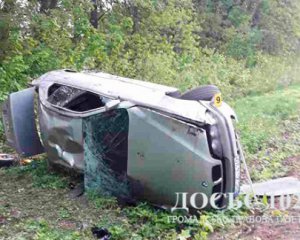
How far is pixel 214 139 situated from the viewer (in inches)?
168

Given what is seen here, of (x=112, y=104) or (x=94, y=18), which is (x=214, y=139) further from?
(x=94, y=18)

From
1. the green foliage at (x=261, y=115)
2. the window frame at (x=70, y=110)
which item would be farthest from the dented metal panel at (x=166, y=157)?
the green foliage at (x=261, y=115)

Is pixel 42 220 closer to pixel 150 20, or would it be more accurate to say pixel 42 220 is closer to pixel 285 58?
pixel 150 20

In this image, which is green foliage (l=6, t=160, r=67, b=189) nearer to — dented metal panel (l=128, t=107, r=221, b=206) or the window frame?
the window frame

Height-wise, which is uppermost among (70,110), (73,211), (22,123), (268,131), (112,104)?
(112,104)

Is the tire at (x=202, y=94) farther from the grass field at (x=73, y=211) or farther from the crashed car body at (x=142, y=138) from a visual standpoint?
the grass field at (x=73, y=211)

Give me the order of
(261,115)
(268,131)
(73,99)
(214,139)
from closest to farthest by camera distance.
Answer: (214,139), (73,99), (268,131), (261,115)

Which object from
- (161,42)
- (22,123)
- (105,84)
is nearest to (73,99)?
(105,84)

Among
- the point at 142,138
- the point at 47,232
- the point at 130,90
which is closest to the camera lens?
A: the point at 47,232

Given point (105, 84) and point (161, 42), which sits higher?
point (105, 84)

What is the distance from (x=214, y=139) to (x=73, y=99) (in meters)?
2.04

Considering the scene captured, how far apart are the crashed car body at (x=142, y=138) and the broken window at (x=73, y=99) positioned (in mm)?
12

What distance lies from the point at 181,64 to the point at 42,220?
9760 millimetres

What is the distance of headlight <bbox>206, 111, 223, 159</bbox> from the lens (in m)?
4.25
